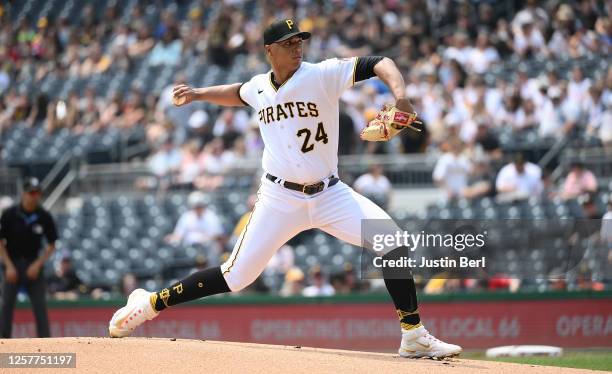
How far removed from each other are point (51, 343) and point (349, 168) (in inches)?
298

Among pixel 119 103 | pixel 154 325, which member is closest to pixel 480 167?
pixel 154 325

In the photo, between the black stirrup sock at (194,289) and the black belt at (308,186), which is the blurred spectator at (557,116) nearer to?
the black belt at (308,186)

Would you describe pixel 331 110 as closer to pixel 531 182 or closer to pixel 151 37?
pixel 531 182

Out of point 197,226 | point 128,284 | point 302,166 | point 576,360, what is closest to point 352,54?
point 197,226

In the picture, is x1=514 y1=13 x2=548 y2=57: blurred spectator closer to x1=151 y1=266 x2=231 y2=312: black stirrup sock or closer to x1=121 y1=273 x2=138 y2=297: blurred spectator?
x1=121 y1=273 x2=138 y2=297: blurred spectator

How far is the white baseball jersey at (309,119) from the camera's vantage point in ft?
22.0

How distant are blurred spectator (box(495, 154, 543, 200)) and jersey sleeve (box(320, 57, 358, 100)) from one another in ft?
22.0

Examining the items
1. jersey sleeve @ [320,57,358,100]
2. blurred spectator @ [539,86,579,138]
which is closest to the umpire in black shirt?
jersey sleeve @ [320,57,358,100]

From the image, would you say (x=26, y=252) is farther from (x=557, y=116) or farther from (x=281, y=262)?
(x=557, y=116)

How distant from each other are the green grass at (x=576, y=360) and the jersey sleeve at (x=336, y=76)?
9.68 feet

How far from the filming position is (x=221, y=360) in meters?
6.36

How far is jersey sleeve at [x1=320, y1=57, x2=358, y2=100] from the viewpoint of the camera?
667cm

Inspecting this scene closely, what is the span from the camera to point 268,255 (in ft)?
22.3

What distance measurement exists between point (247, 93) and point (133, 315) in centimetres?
170
